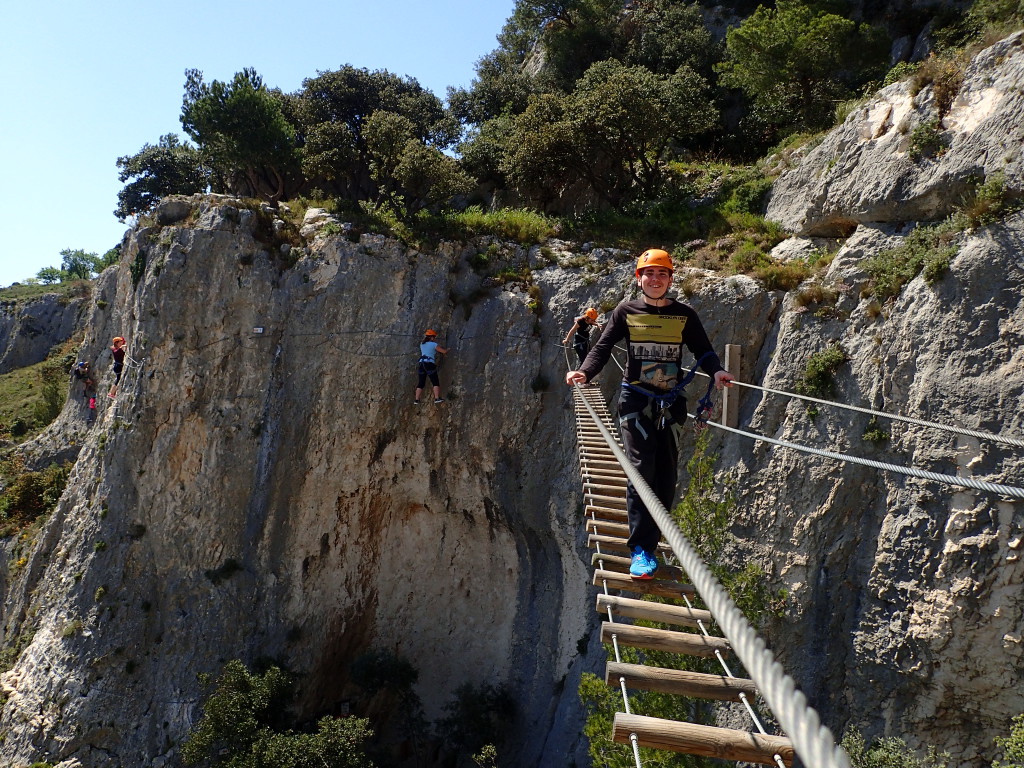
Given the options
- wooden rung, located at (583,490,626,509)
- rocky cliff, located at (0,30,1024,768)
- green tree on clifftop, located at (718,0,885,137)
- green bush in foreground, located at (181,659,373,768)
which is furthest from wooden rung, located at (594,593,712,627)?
green tree on clifftop, located at (718,0,885,137)

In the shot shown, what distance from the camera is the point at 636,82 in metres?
19.8

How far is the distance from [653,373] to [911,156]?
28.9 ft

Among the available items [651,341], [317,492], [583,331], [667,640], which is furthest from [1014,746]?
[317,492]

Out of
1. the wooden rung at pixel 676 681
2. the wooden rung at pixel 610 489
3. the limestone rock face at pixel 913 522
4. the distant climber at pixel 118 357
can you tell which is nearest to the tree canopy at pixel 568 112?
the distant climber at pixel 118 357

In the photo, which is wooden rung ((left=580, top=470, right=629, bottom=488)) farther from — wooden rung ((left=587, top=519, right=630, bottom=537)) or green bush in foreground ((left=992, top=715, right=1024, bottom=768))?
green bush in foreground ((left=992, top=715, right=1024, bottom=768))

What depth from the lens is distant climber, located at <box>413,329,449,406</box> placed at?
56.2 feet

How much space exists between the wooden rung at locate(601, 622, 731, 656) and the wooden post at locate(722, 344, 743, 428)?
6.82 m

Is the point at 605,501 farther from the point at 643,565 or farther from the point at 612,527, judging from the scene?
the point at 643,565

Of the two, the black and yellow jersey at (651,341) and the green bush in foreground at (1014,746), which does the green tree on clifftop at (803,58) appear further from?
the green bush in foreground at (1014,746)

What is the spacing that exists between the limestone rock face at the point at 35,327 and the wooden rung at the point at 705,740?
173 ft

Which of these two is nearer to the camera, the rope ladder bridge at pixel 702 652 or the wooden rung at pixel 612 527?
the rope ladder bridge at pixel 702 652

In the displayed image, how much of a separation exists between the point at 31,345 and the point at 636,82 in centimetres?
4709

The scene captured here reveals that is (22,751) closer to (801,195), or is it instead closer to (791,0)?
(801,195)

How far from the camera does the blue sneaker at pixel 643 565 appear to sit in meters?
5.54
